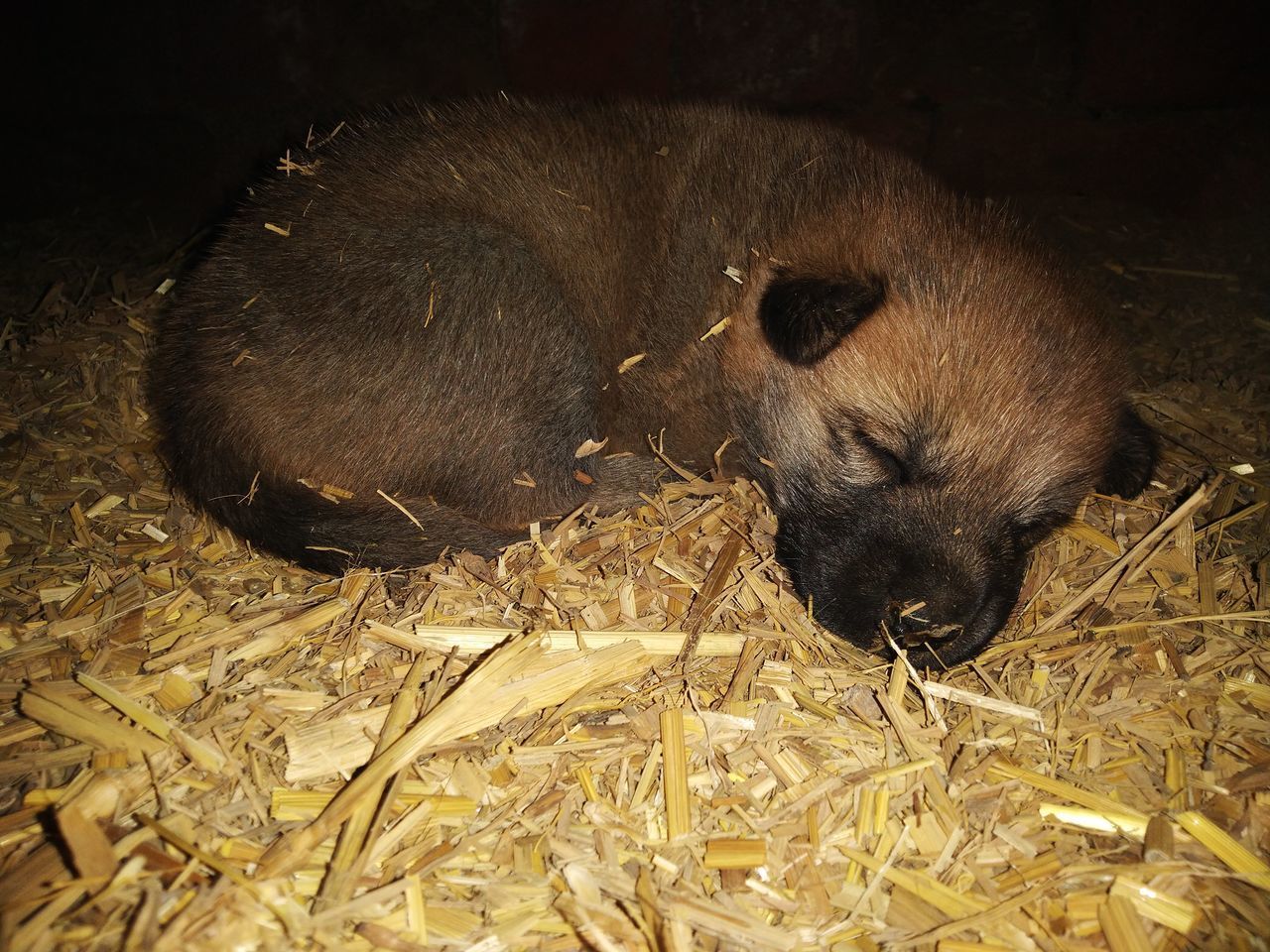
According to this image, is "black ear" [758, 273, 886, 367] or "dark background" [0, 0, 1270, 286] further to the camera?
"dark background" [0, 0, 1270, 286]

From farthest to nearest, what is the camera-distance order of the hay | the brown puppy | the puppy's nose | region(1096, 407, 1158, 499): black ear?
region(1096, 407, 1158, 499): black ear → the brown puppy → the puppy's nose → the hay

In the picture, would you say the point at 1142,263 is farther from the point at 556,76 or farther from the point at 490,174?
the point at 490,174

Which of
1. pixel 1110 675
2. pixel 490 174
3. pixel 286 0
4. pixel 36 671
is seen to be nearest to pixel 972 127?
pixel 490 174

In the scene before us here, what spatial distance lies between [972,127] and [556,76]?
2053 millimetres

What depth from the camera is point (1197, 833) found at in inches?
66.8

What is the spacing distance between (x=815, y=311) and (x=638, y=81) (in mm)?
2315

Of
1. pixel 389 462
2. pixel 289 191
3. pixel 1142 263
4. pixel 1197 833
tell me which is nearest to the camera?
pixel 1197 833

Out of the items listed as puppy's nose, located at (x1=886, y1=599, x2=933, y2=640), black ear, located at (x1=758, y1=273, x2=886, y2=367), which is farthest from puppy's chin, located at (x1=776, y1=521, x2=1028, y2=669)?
black ear, located at (x1=758, y1=273, x2=886, y2=367)

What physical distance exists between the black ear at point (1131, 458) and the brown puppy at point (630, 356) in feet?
0.04

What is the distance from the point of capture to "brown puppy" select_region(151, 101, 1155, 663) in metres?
2.19

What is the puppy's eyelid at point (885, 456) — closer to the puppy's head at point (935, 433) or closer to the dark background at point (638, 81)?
the puppy's head at point (935, 433)

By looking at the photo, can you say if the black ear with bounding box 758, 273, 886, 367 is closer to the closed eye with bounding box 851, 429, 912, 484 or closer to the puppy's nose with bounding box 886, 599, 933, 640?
the closed eye with bounding box 851, 429, 912, 484

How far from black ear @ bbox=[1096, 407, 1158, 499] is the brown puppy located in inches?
0.4

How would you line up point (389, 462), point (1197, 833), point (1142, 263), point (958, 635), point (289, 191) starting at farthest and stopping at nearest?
1. point (1142, 263)
2. point (289, 191)
3. point (389, 462)
4. point (958, 635)
5. point (1197, 833)
